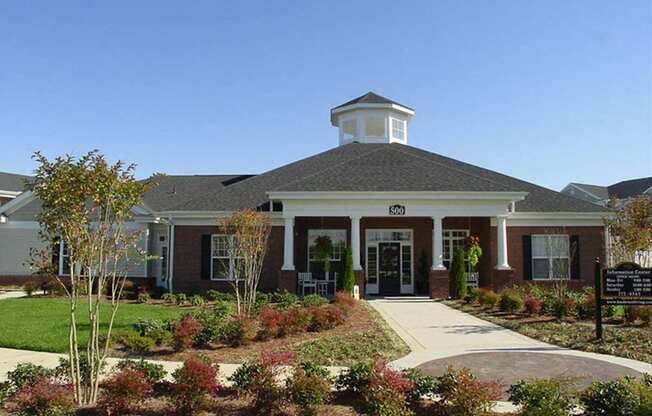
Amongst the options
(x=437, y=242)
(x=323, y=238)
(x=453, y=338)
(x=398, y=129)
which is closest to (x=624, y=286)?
(x=453, y=338)

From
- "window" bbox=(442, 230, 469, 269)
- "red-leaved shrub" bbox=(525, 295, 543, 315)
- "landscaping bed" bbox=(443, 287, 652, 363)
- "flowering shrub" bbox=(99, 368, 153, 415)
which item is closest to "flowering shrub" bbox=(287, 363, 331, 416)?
"flowering shrub" bbox=(99, 368, 153, 415)

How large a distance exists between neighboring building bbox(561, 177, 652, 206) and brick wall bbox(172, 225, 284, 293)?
107 ft

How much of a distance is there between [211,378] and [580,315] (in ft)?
39.4

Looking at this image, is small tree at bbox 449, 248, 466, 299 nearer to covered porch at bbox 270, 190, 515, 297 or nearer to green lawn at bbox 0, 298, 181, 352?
covered porch at bbox 270, 190, 515, 297

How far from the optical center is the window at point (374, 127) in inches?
1200

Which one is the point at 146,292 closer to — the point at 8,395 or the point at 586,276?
the point at 8,395

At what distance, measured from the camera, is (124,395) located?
655 cm

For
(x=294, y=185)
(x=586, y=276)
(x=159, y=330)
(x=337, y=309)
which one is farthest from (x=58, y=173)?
(x=586, y=276)

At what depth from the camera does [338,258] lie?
924 inches

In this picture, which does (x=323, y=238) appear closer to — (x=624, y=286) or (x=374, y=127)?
(x=374, y=127)

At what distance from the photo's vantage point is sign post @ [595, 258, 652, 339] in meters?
12.5

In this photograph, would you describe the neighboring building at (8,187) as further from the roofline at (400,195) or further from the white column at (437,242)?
the white column at (437,242)

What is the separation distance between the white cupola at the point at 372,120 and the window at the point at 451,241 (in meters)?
8.35

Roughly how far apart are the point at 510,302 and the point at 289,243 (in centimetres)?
894
